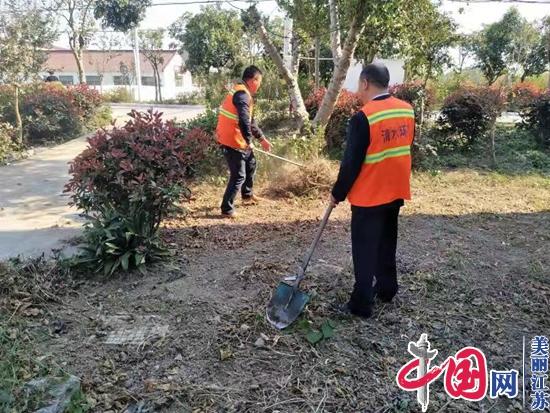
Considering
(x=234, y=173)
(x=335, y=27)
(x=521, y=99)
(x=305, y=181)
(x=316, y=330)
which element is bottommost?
(x=316, y=330)

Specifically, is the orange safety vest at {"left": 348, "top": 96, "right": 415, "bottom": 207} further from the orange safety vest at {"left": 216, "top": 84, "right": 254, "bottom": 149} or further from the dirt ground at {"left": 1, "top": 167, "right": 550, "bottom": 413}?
the orange safety vest at {"left": 216, "top": 84, "right": 254, "bottom": 149}

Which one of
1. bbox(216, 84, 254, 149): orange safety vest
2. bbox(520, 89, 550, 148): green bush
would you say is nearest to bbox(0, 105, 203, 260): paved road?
bbox(216, 84, 254, 149): orange safety vest

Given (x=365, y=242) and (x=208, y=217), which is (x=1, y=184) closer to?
(x=208, y=217)

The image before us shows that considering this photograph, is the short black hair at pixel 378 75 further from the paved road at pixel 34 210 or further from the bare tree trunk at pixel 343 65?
the bare tree trunk at pixel 343 65

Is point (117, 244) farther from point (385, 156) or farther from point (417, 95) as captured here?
point (417, 95)

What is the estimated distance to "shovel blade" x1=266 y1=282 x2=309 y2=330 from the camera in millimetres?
3199

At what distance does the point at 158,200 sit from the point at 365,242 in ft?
6.18

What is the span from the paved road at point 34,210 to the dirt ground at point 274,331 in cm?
113

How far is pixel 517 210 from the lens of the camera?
5965mm

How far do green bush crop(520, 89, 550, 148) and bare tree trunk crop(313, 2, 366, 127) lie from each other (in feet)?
16.0

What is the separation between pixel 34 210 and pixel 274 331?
A: 405 centimetres

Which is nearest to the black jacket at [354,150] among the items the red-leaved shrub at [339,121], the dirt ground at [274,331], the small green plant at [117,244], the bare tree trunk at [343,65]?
the dirt ground at [274,331]

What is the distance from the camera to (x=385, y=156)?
291 cm

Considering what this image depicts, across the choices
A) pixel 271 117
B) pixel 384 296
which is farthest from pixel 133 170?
pixel 271 117
